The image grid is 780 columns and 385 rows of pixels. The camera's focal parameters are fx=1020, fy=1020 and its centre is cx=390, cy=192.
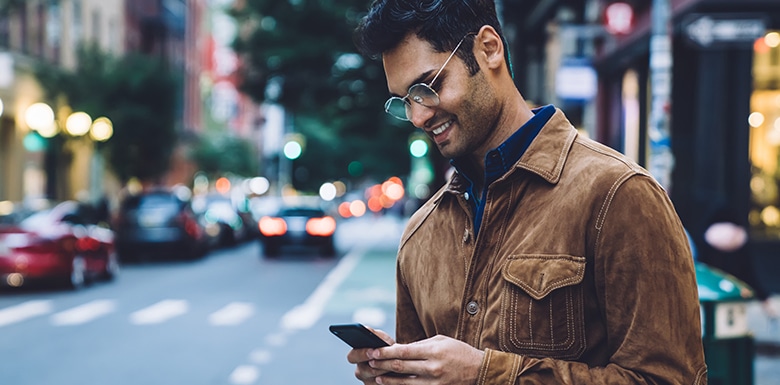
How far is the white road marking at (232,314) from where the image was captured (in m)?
13.2

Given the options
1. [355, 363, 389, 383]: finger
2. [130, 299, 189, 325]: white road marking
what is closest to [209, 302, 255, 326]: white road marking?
[130, 299, 189, 325]: white road marking

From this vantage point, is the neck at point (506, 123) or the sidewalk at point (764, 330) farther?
the sidewalk at point (764, 330)

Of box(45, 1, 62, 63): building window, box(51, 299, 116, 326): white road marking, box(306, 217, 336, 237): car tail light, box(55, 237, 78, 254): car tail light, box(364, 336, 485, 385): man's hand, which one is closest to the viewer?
box(364, 336, 485, 385): man's hand

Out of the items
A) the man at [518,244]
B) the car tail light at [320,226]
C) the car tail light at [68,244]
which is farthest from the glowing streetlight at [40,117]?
the man at [518,244]

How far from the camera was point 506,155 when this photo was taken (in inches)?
89.8

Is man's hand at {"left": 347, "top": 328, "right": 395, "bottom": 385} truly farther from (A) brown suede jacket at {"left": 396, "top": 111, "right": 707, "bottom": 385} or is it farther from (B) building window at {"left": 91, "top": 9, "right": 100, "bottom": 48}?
(B) building window at {"left": 91, "top": 9, "right": 100, "bottom": 48}

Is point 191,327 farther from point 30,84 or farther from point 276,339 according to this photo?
point 30,84

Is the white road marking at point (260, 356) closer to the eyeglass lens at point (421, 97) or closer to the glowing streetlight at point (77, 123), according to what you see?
the eyeglass lens at point (421, 97)

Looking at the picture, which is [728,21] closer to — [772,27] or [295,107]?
[772,27]

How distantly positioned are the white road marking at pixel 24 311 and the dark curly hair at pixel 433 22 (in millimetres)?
11449

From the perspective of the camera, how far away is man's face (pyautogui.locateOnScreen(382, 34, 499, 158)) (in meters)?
2.29

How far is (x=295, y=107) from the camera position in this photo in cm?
2823

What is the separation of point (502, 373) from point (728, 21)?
35.5ft

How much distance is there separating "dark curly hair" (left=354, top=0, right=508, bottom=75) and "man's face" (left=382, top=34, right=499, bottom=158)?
0.02m
